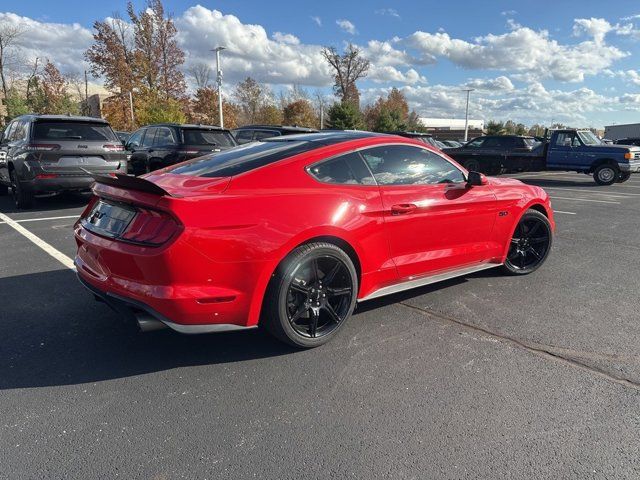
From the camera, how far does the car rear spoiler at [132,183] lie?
2713 millimetres

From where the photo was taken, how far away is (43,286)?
4316mm

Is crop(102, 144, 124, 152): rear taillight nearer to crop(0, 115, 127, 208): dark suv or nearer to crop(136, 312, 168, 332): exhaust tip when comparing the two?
crop(0, 115, 127, 208): dark suv

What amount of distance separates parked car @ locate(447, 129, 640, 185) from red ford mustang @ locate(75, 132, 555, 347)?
44.4 ft

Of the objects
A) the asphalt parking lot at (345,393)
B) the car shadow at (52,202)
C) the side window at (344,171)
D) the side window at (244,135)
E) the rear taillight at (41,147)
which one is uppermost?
the side window at (244,135)

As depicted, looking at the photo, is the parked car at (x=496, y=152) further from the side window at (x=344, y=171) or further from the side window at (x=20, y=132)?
the side window at (x=344, y=171)

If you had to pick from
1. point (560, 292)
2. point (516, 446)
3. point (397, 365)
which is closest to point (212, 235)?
point (397, 365)

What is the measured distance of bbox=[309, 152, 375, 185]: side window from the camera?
3.26m

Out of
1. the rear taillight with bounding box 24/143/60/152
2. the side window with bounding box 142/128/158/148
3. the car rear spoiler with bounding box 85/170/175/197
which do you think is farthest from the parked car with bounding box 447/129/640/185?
the car rear spoiler with bounding box 85/170/175/197

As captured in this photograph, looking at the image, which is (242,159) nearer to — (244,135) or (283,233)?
(283,233)

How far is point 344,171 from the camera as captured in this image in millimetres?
3383

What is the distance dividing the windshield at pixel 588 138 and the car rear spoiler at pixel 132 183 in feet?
54.0

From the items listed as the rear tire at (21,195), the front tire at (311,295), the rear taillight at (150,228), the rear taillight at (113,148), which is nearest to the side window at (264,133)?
the rear taillight at (113,148)

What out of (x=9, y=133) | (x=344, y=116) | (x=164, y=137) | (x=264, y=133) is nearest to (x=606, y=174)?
(x=264, y=133)

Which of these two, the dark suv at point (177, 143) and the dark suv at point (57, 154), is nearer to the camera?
the dark suv at point (57, 154)
